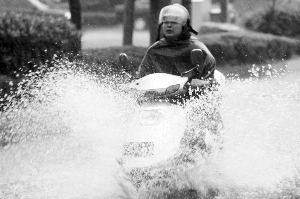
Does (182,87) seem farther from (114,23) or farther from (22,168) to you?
(114,23)

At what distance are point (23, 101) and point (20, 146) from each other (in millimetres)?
1608

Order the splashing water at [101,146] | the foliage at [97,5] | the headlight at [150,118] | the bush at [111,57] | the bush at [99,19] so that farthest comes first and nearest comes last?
the foliage at [97,5]
the bush at [99,19]
the bush at [111,57]
the splashing water at [101,146]
the headlight at [150,118]

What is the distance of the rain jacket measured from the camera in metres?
5.88

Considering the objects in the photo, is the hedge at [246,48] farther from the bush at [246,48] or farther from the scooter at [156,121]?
the scooter at [156,121]

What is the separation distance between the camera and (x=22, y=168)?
22.1 ft

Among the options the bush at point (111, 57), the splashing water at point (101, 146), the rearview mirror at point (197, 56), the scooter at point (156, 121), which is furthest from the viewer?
the bush at point (111, 57)

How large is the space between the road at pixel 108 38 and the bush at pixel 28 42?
12452 millimetres

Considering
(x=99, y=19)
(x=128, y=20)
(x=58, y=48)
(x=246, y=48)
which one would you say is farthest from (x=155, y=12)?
(x=99, y=19)

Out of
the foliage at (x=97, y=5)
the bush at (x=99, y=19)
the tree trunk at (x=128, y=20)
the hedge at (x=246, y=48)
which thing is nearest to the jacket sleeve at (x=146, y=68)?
the hedge at (x=246, y=48)

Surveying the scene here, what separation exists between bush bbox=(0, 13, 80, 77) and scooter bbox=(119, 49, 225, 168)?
4.61 meters

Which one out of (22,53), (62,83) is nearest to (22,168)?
(62,83)

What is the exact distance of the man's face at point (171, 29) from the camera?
5.87 metres

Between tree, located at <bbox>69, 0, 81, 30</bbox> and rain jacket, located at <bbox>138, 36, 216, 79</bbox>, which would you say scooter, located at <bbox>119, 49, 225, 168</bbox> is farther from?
Answer: tree, located at <bbox>69, 0, 81, 30</bbox>

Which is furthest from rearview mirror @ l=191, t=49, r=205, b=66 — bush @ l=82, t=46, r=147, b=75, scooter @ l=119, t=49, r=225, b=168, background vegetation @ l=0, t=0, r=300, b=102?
bush @ l=82, t=46, r=147, b=75
